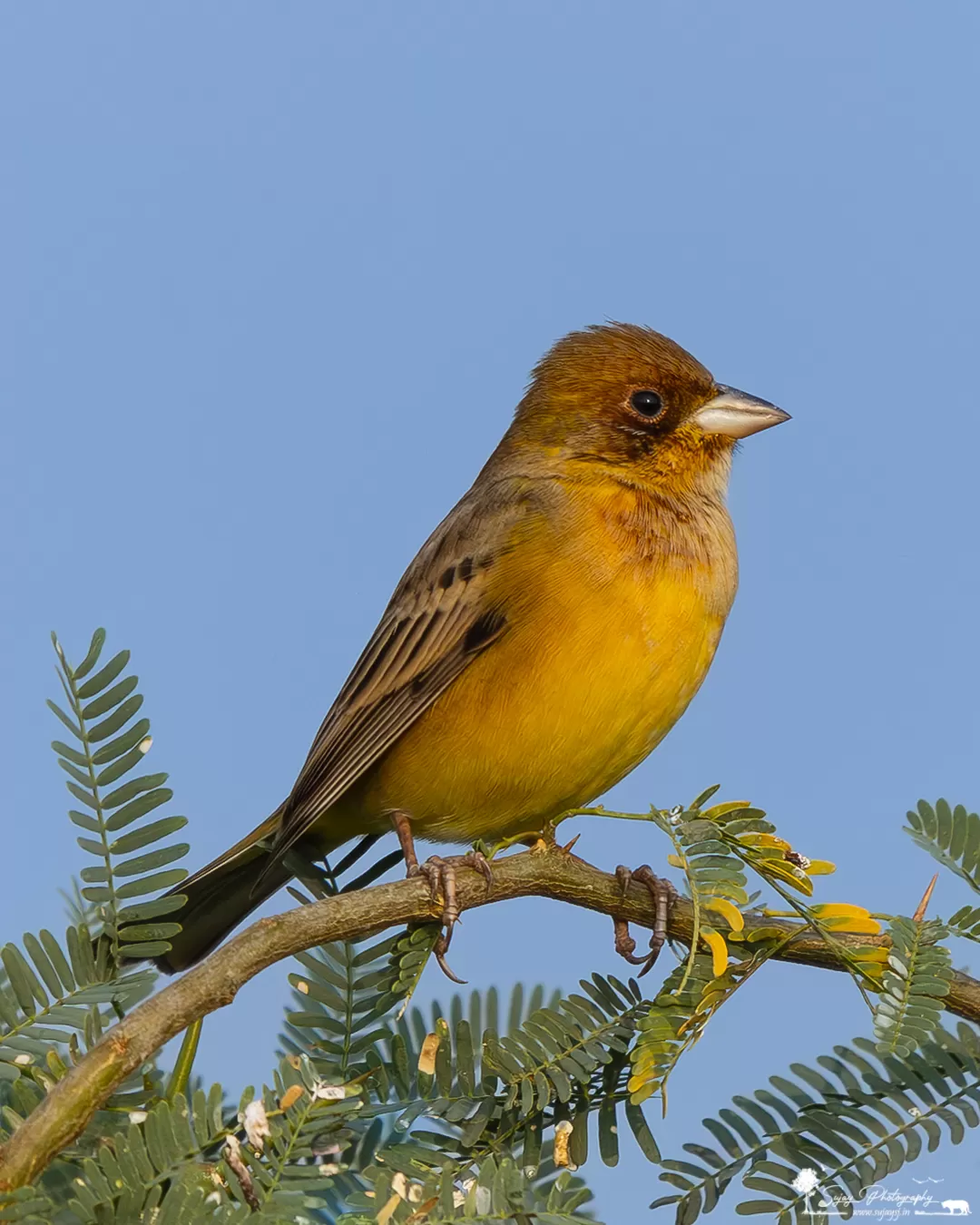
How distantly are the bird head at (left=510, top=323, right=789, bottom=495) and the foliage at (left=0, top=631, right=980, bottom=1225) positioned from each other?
2.05m

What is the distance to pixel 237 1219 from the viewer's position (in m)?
1.77

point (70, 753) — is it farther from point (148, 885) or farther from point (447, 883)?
point (447, 883)

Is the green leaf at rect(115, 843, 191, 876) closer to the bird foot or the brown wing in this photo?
the bird foot

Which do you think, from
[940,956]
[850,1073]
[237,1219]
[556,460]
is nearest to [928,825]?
[940,956]

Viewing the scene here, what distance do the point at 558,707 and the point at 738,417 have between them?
1.35 meters

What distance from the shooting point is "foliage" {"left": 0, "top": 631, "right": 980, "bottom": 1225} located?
6.35 feet

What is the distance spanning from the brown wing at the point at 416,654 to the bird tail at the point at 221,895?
122mm

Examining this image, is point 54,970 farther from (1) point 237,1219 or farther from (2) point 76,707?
(1) point 237,1219

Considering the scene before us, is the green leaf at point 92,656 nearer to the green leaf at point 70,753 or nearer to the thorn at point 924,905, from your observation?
the green leaf at point 70,753

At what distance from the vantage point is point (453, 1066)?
244cm

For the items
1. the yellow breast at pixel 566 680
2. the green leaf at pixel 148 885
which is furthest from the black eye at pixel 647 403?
the green leaf at pixel 148 885

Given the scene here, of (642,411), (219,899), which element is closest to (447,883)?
(219,899)

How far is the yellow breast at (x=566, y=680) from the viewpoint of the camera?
3.77 meters

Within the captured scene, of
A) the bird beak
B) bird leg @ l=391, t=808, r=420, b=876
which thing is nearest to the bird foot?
bird leg @ l=391, t=808, r=420, b=876
